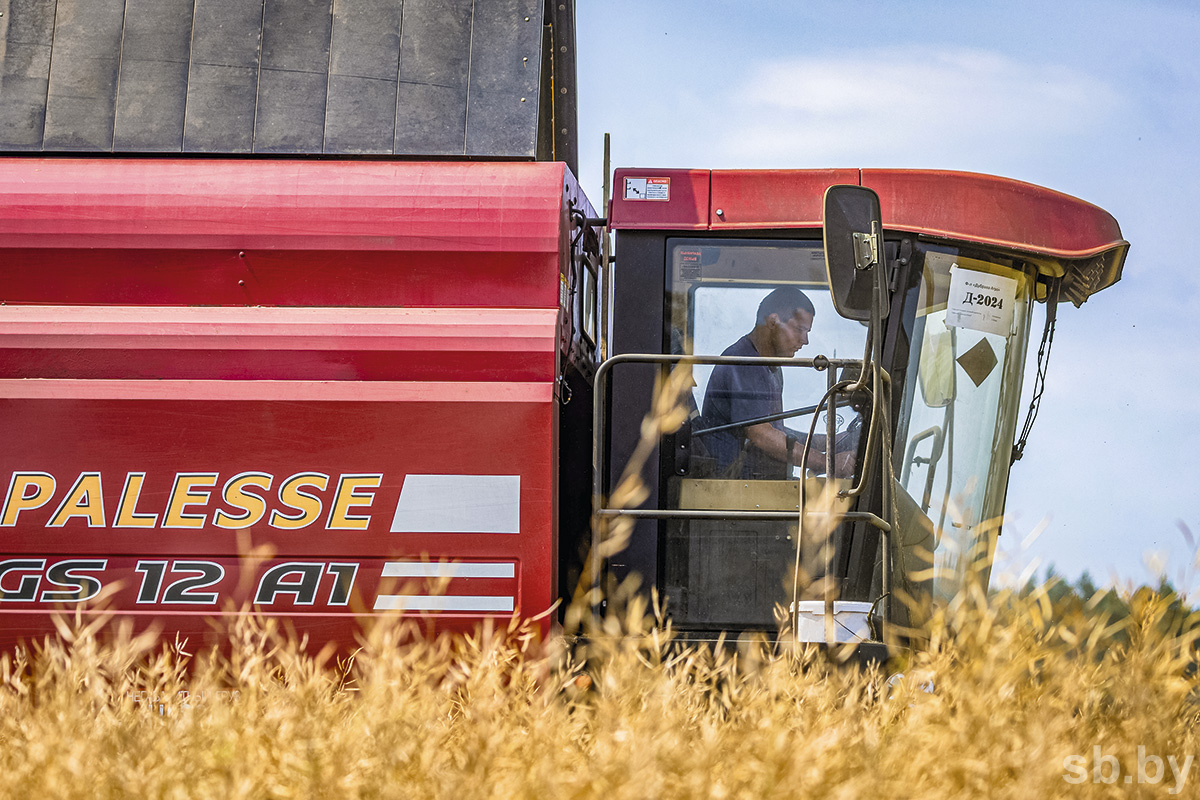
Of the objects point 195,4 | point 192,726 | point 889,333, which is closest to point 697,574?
point 889,333

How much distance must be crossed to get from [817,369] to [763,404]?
9.2 inches

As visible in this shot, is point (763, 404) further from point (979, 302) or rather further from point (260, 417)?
point (260, 417)

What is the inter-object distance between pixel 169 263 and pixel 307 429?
73 cm

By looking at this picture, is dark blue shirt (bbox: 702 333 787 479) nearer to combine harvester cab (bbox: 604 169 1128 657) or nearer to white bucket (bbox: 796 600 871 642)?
combine harvester cab (bbox: 604 169 1128 657)

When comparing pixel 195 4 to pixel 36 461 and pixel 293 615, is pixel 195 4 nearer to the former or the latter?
pixel 36 461

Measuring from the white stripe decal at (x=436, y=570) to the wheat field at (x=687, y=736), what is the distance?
22.2 inches

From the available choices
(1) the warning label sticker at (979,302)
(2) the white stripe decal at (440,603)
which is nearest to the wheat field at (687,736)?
(2) the white stripe decal at (440,603)

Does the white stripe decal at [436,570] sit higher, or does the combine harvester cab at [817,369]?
the combine harvester cab at [817,369]

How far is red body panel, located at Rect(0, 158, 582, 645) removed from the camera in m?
3.21

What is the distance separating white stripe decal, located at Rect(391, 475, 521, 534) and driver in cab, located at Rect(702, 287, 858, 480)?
0.74m

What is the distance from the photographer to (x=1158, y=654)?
2.33 metres

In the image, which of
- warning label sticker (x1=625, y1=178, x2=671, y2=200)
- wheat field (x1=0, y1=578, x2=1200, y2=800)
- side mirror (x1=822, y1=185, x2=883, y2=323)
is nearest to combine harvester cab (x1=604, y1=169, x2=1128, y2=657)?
warning label sticker (x1=625, y1=178, x2=671, y2=200)

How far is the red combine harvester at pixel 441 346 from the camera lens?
3215 mm

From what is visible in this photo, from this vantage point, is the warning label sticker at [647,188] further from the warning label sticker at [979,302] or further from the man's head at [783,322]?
the warning label sticker at [979,302]
